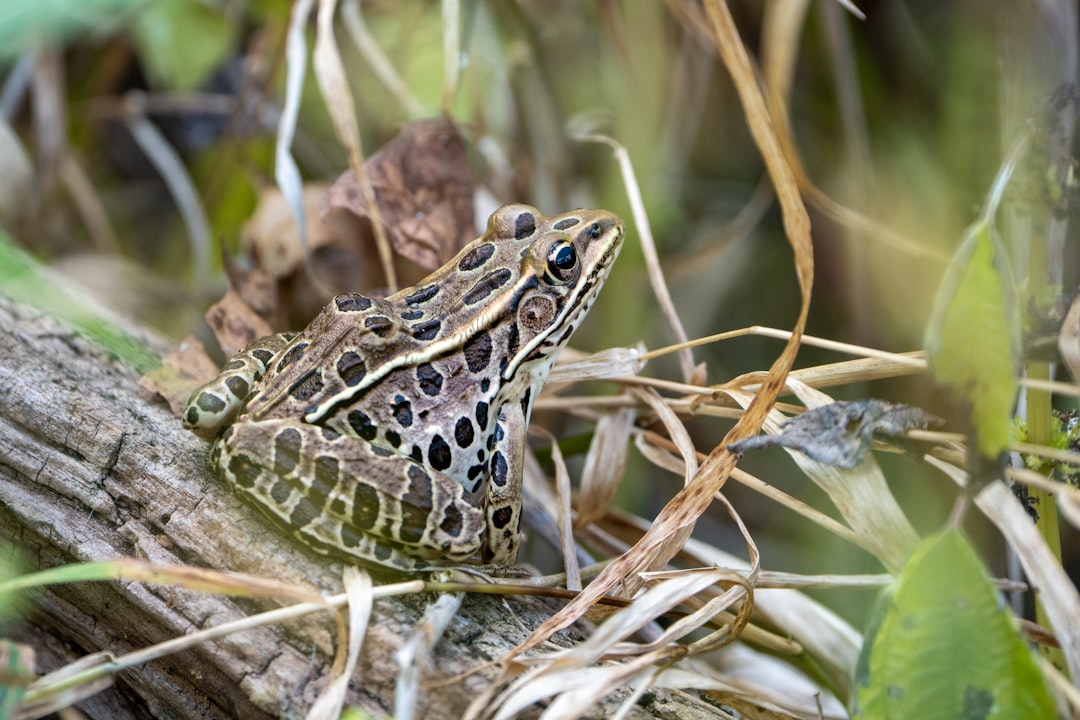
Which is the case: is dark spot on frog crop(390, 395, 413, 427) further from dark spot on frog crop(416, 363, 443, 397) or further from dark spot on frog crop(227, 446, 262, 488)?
dark spot on frog crop(227, 446, 262, 488)

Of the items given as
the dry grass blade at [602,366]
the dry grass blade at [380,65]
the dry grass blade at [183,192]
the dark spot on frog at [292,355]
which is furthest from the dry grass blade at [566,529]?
the dry grass blade at [183,192]

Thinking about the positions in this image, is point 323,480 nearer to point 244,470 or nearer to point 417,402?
point 244,470

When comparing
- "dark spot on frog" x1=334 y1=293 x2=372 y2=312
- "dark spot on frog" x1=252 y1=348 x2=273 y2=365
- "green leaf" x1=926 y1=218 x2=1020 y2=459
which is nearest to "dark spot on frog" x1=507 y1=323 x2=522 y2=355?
"dark spot on frog" x1=334 y1=293 x2=372 y2=312

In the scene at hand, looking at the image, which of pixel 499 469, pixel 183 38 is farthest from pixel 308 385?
pixel 183 38

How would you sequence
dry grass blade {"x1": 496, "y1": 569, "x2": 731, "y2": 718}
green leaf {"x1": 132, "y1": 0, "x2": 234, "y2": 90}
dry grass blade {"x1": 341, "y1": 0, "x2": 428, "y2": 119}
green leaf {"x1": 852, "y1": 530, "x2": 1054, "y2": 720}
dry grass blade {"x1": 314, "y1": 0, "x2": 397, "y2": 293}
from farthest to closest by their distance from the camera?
1. green leaf {"x1": 132, "y1": 0, "x2": 234, "y2": 90}
2. dry grass blade {"x1": 341, "y1": 0, "x2": 428, "y2": 119}
3. dry grass blade {"x1": 314, "y1": 0, "x2": 397, "y2": 293}
4. dry grass blade {"x1": 496, "y1": 569, "x2": 731, "y2": 718}
5. green leaf {"x1": 852, "y1": 530, "x2": 1054, "y2": 720}

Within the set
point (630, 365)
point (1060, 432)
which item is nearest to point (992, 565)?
point (1060, 432)
